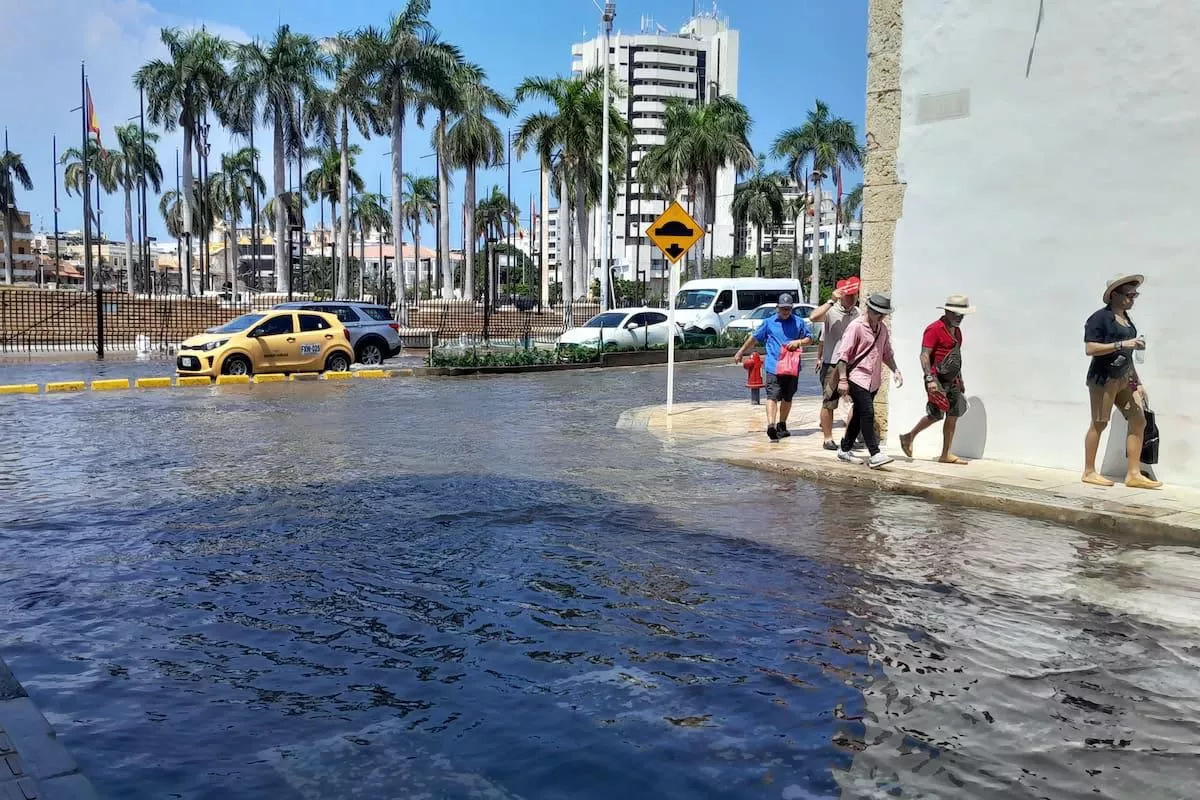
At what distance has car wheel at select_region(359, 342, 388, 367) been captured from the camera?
25.3 m

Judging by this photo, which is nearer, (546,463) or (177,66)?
(546,463)

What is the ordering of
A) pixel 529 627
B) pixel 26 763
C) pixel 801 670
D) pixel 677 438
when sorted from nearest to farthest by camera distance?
pixel 26 763 → pixel 801 670 → pixel 529 627 → pixel 677 438

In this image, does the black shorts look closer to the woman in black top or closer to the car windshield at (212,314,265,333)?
the woman in black top

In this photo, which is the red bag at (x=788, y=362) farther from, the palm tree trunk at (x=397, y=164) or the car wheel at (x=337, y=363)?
the palm tree trunk at (x=397, y=164)

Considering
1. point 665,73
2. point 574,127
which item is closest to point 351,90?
point 574,127

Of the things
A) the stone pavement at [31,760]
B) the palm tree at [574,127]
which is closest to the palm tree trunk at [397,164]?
the palm tree at [574,127]

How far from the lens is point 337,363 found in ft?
75.7

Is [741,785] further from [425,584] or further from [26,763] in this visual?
[425,584]

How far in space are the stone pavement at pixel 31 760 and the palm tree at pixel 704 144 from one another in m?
54.5

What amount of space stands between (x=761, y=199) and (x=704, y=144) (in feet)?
59.0

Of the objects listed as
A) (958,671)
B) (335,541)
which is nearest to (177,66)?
(335,541)

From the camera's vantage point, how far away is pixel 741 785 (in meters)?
3.57

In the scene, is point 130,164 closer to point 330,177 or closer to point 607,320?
point 330,177

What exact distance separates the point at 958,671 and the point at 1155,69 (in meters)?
6.75
